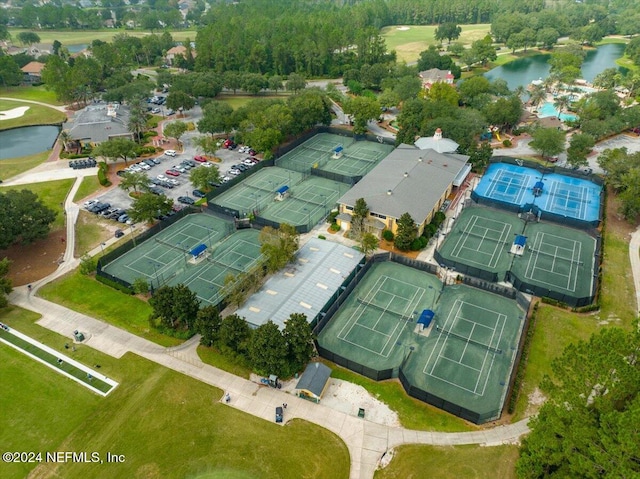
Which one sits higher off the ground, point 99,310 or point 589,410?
point 589,410

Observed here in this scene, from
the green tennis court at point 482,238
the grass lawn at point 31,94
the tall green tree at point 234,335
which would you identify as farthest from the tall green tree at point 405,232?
the grass lawn at point 31,94

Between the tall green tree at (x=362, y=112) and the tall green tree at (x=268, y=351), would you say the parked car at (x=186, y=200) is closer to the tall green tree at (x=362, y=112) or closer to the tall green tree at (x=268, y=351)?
the tall green tree at (x=268, y=351)

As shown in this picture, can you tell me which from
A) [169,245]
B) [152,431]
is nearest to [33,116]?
[169,245]

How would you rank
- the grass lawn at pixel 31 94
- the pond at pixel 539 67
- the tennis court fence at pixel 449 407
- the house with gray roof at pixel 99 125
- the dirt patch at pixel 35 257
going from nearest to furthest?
the tennis court fence at pixel 449 407 < the dirt patch at pixel 35 257 < the house with gray roof at pixel 99 125 < the grass lawn at pixel 31 94 < the pond at pixel 539 67

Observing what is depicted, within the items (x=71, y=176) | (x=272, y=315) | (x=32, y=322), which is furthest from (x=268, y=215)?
(x=71, y=176)

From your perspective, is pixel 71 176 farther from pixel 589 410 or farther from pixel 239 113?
pixel 589 410

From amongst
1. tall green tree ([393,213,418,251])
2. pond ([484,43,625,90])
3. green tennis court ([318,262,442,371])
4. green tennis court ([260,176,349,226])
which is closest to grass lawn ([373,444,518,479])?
green tennis court ([318,262,442,371])

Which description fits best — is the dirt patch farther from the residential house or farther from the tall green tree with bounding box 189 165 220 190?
the residential house
